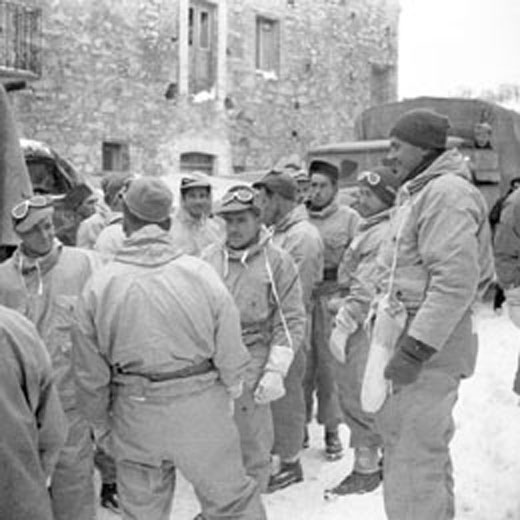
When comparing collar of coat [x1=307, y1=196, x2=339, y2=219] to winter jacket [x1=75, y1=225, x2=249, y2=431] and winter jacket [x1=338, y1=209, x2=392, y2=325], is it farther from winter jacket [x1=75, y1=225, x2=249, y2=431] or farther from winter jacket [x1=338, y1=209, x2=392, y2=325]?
winter jacket [x1=75, y1=225, x2=249, y2=431]

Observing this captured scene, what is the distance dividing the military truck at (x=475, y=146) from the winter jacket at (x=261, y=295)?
5.87m

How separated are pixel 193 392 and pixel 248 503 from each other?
1.83ft

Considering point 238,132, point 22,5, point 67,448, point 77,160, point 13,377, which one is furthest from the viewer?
point 238,132

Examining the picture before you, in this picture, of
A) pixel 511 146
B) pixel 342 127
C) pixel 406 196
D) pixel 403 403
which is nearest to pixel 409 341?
pixel 403 403

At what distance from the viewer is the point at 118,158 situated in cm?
1853

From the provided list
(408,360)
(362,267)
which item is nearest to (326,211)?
(362,267)

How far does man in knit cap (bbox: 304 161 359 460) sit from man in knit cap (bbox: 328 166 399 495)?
2.04 ft

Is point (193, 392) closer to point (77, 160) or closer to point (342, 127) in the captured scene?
point (77, 160)

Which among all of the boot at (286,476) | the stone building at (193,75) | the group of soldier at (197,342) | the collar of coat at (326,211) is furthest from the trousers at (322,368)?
the stone building at (193,75)

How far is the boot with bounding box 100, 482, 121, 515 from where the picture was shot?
207 inches

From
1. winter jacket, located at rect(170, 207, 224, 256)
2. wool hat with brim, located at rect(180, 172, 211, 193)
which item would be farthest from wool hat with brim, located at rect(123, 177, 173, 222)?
wool hat with brim, located at rect(180, 172, 211, 193)

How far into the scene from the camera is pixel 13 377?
8.24 feet

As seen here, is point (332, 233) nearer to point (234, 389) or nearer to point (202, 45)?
point (234, 389)

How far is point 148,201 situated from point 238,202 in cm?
87
